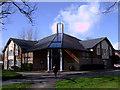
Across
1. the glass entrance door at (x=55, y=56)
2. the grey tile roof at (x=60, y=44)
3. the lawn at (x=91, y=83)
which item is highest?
the grey tile roof at (x=60, y=44)

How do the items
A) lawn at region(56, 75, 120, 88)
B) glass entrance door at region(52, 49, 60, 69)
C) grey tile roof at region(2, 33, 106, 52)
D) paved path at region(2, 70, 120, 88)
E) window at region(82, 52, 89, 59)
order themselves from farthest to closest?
window at region(82, 52, 89, 59)
glass entrance door at region(52, 49, 60, 69)
grey tile roof at region(2, 33, 106, 52)
paved path at region(2, 70, 120, 88)
lawn at region(56, 75, 120, 88)

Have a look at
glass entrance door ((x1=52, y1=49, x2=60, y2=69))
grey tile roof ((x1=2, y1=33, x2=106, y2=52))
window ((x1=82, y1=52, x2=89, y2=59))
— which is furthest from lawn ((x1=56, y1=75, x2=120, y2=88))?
window ((x1=82, y1=52, x2=89, y2=59))

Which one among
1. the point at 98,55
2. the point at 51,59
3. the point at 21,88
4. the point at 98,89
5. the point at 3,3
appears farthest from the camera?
the point at 98,55

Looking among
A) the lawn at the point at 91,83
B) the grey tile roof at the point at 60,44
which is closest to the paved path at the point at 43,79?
the lawn at the point at 91,83

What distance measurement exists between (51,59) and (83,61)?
6379mm

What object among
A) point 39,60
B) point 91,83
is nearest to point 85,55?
point 39,60

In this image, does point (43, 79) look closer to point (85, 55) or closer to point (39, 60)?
point (39, 60)

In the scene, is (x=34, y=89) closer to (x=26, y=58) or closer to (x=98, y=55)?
(x=26, y=58)

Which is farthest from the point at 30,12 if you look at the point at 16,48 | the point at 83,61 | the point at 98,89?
the point at 16,48

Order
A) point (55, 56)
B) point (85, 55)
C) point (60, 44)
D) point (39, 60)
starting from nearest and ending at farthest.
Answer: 1. point (60, 44)
2. point (55, 56)
3. point (39, 60)
4. point (85, 55)

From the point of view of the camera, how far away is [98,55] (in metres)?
33.5

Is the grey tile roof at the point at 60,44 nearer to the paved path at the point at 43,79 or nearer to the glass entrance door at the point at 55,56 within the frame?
the glass entrance door at the point at 55,56

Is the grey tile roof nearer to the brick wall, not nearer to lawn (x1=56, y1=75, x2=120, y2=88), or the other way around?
the brick wall

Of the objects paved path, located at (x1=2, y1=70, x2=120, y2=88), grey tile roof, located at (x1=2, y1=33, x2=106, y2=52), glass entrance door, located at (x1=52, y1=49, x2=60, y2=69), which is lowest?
paved path, located at (x1=2, y1=70, x2=120, y2=88)
